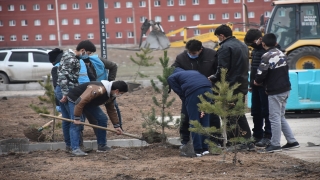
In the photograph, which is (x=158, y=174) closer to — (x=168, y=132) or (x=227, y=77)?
(x=227, y=77)

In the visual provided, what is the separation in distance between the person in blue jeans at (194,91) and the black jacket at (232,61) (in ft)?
→ 1.20

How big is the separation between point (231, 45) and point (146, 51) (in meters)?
8.94

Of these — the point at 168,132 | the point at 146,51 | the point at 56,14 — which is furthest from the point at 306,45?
the point at 56,14

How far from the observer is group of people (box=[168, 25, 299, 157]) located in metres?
9.46

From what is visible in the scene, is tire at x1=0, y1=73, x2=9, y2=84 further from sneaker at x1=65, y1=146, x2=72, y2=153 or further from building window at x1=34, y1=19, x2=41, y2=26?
building window at x1=34, y1=19, x2=41, y2=26

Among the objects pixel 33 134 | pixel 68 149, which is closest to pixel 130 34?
pixel 33 134

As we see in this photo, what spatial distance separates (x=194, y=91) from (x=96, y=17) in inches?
1344

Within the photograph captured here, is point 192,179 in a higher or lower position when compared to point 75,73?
lower

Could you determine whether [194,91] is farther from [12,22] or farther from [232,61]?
[12,22]

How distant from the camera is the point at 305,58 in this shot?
1970 centimetres

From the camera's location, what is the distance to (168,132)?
474 inches

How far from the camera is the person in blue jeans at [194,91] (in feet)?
30.8

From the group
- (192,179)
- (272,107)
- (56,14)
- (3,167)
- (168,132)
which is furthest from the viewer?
(56,14)

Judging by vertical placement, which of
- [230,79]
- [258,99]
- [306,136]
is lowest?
[306,136]
